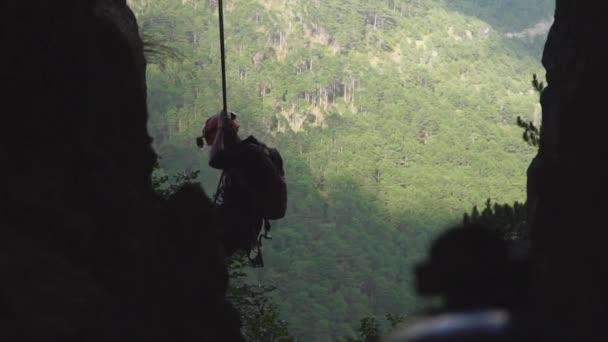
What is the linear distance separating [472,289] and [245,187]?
6855mm

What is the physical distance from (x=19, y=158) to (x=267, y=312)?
65.7 feet

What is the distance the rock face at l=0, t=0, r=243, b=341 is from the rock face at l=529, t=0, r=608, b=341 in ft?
5.13

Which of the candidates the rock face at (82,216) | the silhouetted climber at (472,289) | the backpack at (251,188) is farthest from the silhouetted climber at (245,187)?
the silhouetted climber at (472,289)

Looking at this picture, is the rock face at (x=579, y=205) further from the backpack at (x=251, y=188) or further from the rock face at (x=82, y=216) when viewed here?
the backpack at (x=251, y=188)

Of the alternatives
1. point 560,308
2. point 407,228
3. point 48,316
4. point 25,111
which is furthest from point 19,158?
point 407,228

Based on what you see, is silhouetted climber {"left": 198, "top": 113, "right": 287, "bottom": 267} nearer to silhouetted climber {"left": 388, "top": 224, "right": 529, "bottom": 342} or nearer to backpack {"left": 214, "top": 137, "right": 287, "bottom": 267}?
backpack {"left": 214, "top": 137, "right": 287, "bottom": 267}

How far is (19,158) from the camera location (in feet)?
14.1

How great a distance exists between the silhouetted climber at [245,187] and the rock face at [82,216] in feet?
9.27

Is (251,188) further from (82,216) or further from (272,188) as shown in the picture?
(82,216)

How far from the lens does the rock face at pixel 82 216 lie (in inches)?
131

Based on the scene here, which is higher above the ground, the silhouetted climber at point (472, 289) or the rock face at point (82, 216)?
the rock face at point (82, 216)

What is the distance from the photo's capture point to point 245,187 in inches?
347

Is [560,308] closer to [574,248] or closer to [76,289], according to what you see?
[574,248]

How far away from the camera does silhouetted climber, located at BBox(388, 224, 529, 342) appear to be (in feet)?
5.56
